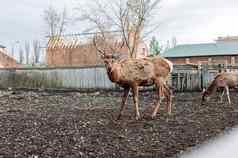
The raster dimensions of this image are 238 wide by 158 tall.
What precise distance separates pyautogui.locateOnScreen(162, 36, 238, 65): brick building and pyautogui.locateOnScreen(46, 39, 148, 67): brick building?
14647 millimetres

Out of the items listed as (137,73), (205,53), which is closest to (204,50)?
(205,53)

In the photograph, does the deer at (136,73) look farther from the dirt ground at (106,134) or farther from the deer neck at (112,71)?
the dirt ground at (106,134)

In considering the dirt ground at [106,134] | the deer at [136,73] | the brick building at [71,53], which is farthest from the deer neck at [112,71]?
the brick building at [71,53]

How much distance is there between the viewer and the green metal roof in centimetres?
5666

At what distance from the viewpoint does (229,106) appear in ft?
47.5

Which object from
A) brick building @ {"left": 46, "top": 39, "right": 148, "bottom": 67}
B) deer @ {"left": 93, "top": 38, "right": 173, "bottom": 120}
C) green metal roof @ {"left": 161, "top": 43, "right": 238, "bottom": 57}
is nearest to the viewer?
deer @ {"left": 93, "top": 38, "right": 173, "bottom": 120}

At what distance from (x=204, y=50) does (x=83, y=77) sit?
114 feet

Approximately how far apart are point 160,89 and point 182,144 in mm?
4641

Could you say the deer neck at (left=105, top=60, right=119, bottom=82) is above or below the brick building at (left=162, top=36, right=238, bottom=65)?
below

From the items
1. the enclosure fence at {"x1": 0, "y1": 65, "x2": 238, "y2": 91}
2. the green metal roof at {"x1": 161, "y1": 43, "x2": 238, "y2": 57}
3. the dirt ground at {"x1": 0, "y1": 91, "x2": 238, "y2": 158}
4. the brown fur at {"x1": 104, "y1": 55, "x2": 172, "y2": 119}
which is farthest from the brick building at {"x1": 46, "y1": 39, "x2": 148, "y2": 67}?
the dirt ground at {"x1": 0, "y1": 91, "x2": 238, "y2": 158}

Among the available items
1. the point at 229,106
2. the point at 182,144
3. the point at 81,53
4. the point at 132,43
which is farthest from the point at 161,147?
the point at 81,53

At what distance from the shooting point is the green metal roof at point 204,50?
56.7 meters

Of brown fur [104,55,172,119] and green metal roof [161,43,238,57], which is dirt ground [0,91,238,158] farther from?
green metal roof [161,43,238,57]

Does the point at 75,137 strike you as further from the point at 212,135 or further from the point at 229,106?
the point at 229,106
